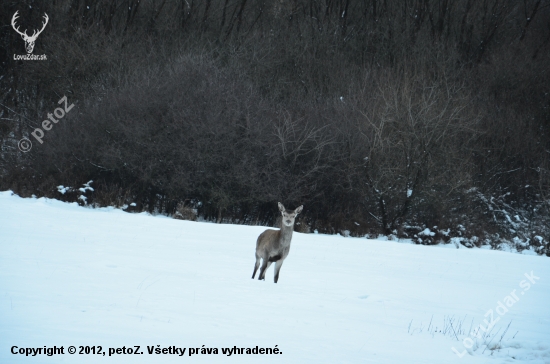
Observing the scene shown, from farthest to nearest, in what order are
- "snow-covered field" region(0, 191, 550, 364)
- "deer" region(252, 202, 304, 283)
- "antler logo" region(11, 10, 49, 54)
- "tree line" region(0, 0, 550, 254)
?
"antler logo" region(11, 10, 49, 54)
"tree line" region(0, 0, 550, 254)
"deer" region(252, 202, 304, 283)
"snow-covered field" region(0, 191, 550, 364)

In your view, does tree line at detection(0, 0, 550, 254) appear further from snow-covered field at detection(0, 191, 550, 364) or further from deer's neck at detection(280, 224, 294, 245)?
deer's neck at detection(280, 224, 294, 245)

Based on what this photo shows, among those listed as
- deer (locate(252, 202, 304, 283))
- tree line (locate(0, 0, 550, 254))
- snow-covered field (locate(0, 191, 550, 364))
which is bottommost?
snow-covered field (locate(0, 191, 550, 364))

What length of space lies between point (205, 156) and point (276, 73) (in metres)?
13.6

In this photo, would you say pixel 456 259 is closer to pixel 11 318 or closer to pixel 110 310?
pixel 110 310

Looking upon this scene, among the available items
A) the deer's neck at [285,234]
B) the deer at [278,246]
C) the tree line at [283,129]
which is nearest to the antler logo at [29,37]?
the tree line at [283,129]

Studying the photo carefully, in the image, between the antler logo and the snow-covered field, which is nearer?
the snow-covered field

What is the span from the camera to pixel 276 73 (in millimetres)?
40656

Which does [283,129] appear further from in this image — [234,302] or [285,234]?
[234,302]

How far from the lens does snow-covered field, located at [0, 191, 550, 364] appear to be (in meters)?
6.62

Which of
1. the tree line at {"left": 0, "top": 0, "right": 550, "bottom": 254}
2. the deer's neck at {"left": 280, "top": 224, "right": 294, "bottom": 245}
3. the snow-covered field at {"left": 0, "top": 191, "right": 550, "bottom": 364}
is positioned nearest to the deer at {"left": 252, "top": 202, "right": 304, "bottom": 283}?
the deer's neck at {"left": 280, "top": 224, "right": 294, "bottom": 245}

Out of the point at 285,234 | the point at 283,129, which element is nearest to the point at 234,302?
the point at 285,234

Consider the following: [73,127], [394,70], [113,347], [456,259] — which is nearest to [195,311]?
[113,347]

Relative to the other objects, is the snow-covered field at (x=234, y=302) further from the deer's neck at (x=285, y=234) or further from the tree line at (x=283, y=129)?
the tree line at (x=283, y=129)

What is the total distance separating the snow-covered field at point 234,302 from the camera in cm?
662
